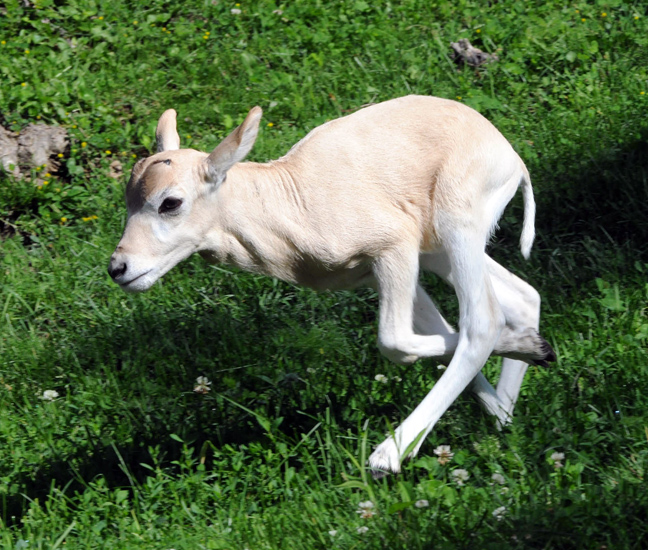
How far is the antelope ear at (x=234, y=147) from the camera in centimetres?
408

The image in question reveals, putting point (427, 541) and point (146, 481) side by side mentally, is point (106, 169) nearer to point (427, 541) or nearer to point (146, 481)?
point (146, 481)

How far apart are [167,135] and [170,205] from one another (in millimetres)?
613

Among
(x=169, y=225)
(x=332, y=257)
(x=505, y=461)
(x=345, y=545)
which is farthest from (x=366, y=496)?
(x=169, y=225)

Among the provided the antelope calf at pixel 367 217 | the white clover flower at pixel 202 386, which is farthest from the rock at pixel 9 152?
the antelope calf at pixel 367 217

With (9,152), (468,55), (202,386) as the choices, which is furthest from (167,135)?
(468,55)

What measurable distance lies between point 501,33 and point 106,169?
10.0ft

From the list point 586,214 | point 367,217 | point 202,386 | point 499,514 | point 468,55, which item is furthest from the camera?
point 468,55

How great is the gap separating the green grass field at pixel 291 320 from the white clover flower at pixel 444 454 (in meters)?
0.04

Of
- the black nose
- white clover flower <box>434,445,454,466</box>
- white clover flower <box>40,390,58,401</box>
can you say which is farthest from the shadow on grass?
white clover flower <box>40,390,58,401</box>

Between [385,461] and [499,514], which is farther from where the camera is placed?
[385,461]

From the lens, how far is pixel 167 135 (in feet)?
15.2

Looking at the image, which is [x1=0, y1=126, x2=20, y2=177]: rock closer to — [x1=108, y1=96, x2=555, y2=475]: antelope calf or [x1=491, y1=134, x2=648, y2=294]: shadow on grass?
[x1=108, y1=96, x2=555, y2=475]: antelope calf

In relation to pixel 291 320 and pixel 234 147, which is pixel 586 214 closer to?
pixel 291 320

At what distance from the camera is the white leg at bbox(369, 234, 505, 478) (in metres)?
4.19
